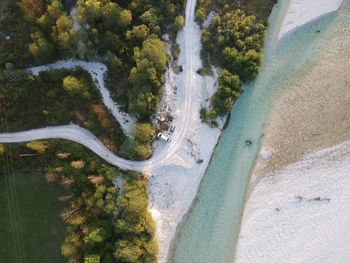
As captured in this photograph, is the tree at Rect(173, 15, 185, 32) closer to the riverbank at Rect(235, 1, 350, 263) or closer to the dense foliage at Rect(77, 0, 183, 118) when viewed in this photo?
the dense foliage at Rect(77, 0, 183, 118)

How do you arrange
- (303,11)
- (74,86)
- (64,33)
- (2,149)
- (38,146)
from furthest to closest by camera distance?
(303,11) → (38,146) → (2,149) → (74,86) → (64,33)

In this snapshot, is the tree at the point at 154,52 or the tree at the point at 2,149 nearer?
the tree at the point at 154,52

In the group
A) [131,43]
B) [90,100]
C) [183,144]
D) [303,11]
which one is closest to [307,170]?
[183,144]

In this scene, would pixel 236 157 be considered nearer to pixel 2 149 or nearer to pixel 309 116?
pixel 309 116

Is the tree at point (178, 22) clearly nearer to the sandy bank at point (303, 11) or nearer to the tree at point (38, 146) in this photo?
the sandy bank at point (303, 11)

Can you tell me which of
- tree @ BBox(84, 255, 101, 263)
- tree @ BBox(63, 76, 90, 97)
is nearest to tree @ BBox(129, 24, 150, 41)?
tree @ BBox(63, 76, 90, 97)

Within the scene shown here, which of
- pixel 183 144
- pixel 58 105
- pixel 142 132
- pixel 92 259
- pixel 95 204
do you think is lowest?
pixel 92 259

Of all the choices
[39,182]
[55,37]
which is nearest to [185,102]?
[55,37]

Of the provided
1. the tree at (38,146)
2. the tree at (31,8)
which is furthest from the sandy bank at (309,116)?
the tree at (31,8)
